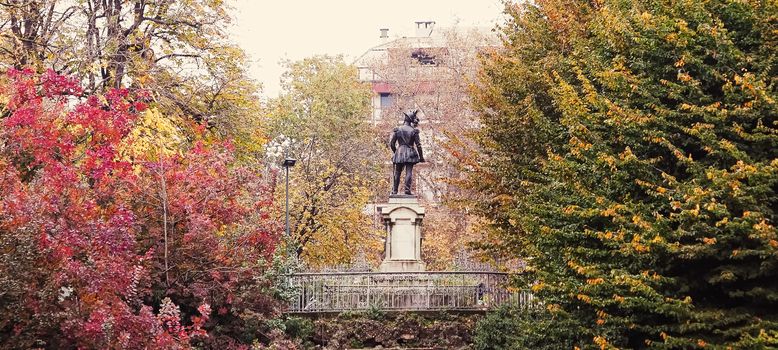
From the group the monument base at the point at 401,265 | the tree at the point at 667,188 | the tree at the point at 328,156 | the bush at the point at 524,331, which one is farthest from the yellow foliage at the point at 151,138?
the tree at the point at 328,156

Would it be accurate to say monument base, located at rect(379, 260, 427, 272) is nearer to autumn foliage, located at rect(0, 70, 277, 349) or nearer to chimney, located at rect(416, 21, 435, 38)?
autumn foliage, located at rect(0, 70, 277, 349)

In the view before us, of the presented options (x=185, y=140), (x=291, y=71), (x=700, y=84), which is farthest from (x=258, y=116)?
(x=291, y=71)

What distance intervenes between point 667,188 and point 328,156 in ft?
86.8

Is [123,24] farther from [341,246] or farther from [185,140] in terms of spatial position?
[341,246]

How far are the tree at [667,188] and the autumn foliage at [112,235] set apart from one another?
5621 mm

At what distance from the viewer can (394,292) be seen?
→ 21000 mm

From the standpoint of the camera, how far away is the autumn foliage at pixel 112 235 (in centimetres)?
1129

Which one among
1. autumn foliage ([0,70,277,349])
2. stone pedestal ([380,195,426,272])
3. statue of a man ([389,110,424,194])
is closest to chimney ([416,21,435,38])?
statue of a man ([389,110,424,194])

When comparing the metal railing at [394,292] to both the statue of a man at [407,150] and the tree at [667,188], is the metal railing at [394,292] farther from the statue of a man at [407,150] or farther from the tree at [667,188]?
the tree at [667,188]

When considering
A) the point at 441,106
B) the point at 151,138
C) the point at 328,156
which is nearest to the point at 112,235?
the point at 151,138

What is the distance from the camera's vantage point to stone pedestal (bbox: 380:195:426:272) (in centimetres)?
2266

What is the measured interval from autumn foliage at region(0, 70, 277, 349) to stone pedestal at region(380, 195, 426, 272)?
4.38 metres

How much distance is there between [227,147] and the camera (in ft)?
58.9

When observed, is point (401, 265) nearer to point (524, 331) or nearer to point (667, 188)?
point (524, 331)
